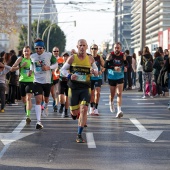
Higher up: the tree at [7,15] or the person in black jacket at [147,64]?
the tree at [7,15]

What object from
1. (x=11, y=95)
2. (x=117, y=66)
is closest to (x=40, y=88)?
(x=117, y=66)

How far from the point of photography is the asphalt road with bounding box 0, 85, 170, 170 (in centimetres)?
920

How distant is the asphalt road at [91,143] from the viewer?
A: 9.20 metres

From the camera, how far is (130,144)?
11.3 meters

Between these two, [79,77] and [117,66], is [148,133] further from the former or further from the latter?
[117,66]

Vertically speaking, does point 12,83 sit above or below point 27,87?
below

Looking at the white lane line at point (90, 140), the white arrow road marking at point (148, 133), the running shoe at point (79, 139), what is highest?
the running shoe at point (79, 139)

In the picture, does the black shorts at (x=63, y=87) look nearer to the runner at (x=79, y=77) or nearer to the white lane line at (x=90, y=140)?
the white lane line at (x=90, y=140)

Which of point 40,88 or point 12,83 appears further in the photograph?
point 12,83

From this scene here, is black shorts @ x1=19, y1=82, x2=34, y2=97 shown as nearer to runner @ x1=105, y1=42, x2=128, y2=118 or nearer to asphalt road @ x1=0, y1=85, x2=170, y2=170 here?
asphalt road @ x1=0, y1=85, x2=170, y2=170

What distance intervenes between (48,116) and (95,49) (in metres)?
2.05

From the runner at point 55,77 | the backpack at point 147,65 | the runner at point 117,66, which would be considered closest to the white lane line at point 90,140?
the runner at point 117,66

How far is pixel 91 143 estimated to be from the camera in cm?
1142

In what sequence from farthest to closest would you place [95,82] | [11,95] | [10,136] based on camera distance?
[11,95] → [95,82] → [10,136]
